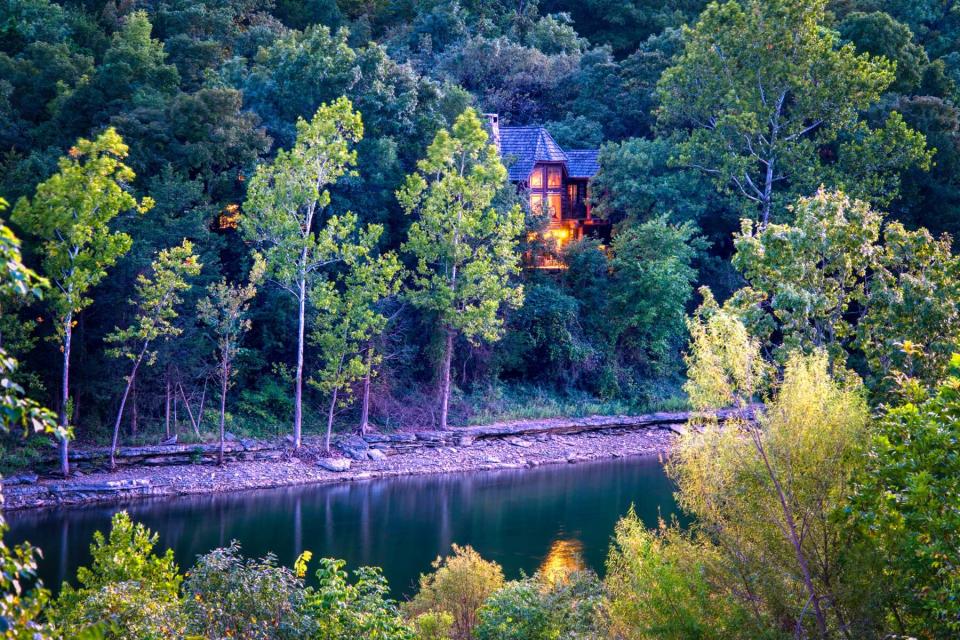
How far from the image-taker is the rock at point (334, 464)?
2820 cm

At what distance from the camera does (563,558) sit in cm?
2109

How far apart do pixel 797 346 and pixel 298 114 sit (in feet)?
74.6

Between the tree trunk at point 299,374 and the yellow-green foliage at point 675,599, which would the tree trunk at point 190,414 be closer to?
the tree trunk at point 299,374

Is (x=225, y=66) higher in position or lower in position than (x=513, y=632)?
higher

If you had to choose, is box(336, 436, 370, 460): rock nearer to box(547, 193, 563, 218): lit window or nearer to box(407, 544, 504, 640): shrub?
box(407, 544, 504, 640): shrub

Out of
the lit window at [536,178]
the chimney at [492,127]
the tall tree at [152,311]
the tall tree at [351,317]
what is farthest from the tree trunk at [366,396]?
the lit window at [536,178]

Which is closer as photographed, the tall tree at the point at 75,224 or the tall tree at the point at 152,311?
the tall tree at the point at 75,224

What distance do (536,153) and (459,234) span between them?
10.7 metres

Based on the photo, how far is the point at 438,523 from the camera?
2400 centimetres

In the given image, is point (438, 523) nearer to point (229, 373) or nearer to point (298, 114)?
point (229, 373)

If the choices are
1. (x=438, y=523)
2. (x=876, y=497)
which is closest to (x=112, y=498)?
(x=438, y=523)

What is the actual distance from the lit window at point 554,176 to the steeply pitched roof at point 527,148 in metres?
0.44

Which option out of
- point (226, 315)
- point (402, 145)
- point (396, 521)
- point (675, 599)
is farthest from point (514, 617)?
point (402, 145)

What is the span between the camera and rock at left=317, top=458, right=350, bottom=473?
28.2 m
